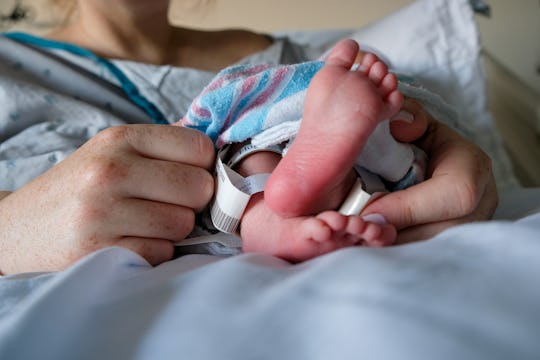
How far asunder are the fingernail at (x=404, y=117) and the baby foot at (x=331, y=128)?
0.08 metres

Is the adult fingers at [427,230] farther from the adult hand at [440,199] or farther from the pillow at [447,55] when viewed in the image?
the pillow at [447,55]

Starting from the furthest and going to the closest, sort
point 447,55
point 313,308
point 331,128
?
point 447,55 < point 331,128 < point 313,308

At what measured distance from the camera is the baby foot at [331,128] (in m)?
0.36

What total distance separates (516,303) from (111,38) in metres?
0.85

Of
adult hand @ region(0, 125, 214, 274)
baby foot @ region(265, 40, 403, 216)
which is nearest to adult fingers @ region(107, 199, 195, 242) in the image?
adult hand @ region(0, 125, 214, 274)

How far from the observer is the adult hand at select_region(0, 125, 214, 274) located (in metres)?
0.42

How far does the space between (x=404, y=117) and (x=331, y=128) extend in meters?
0.13

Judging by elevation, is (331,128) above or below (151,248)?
above

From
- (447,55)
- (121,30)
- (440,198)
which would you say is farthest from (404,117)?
(121,30)

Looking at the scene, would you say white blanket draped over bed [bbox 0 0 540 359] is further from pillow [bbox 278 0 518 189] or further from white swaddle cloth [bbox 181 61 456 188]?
pillow [bbox 278 0 518 189]

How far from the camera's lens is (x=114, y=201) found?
421 mm

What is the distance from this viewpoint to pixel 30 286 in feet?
1.10

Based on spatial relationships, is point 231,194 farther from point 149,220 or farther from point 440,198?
point 440,198

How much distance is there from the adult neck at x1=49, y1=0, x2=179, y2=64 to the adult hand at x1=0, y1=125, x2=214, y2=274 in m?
0.50
